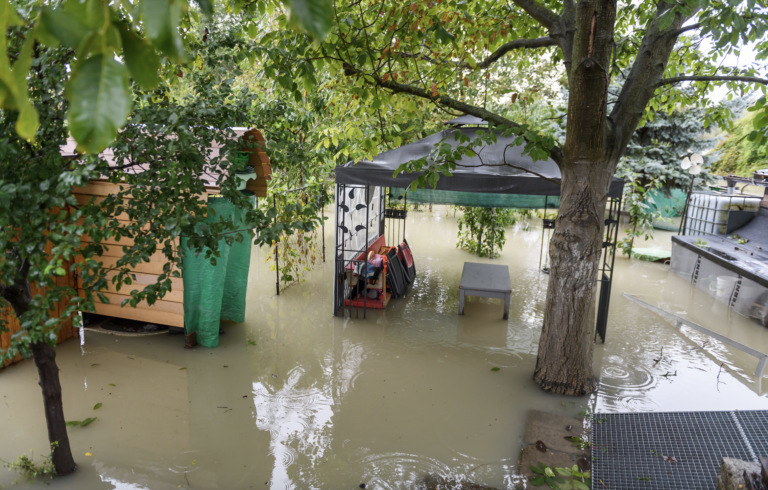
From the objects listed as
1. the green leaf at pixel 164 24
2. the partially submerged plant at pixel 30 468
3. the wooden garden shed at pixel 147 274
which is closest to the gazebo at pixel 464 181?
the wooden garden shed at pixel 147 274

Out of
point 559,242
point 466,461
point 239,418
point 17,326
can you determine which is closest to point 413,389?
point 466,461

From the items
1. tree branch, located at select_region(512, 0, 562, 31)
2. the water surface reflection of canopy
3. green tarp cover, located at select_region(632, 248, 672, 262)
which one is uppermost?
tree branch, located at select_region(512, 0, 562, 31)

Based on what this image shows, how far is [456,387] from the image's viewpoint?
194 inches

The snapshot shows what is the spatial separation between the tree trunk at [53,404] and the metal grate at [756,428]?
492 cm

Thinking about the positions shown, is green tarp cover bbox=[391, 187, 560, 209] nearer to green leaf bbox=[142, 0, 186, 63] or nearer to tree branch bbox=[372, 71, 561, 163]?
tree branch bbox=[372, 71, 561, 163]

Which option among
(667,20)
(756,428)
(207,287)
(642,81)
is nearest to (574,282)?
(756,428)

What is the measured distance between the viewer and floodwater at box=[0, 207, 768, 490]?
364cm

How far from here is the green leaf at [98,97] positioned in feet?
1.61

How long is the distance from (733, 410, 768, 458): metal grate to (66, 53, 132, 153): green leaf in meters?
4.35

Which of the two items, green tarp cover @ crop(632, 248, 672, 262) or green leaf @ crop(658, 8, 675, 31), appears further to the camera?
green tarp cover @ crop(632, 248, 672, 262)

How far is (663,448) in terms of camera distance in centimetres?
364

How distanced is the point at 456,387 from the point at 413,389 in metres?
0.46

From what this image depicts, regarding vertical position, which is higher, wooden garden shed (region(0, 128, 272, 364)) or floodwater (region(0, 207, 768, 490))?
wooden garden shed (region(0, 128, 272, 364))

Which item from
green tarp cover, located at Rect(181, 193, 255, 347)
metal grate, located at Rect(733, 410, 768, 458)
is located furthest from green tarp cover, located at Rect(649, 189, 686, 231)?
green tarp cover, located at Rect(181, 193, 255, 347)
